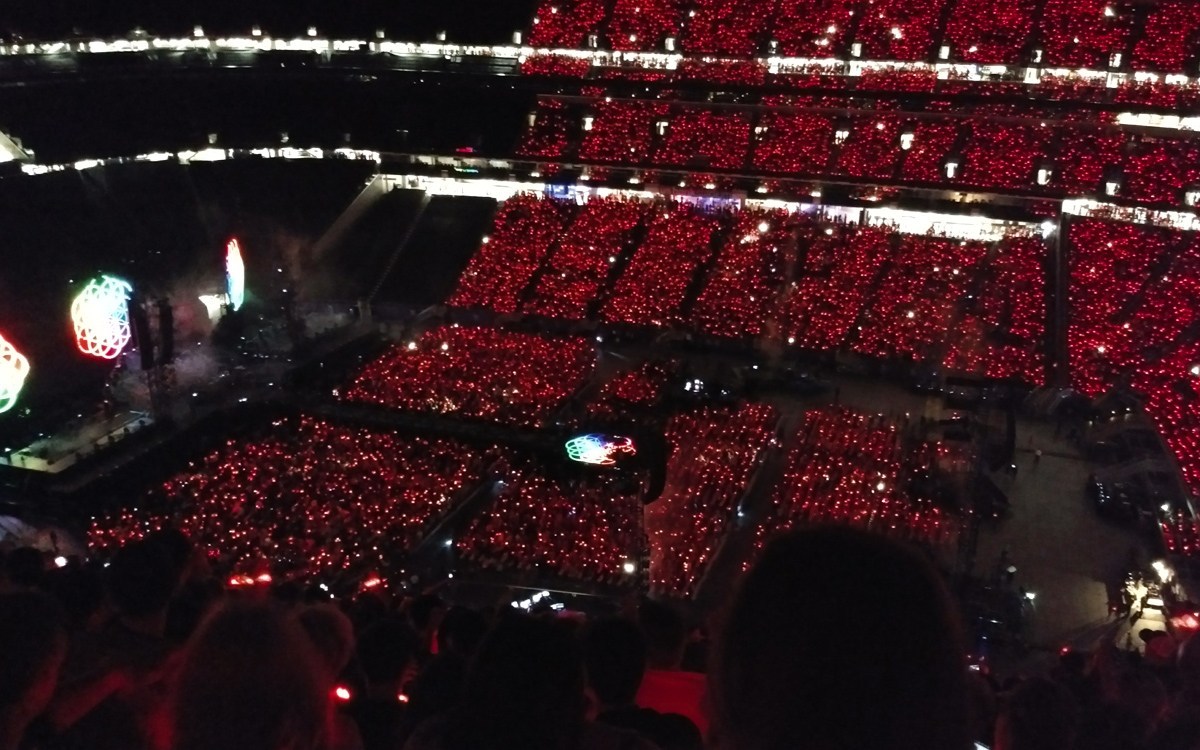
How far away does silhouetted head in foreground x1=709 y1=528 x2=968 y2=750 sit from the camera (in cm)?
153

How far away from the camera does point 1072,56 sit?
27.1m

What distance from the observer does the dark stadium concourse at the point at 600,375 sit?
2.37m

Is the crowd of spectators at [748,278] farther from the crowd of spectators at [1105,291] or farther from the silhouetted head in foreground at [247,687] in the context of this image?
the silhouetted head in foreground at [247,687]

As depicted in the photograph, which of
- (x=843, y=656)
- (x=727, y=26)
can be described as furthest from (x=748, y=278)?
(x=843, y=656)

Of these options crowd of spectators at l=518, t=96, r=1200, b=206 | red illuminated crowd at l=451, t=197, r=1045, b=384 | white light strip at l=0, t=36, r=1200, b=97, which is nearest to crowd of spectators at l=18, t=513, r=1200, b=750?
red illuminated crowd at l=451, t=197, r=1045, b=384

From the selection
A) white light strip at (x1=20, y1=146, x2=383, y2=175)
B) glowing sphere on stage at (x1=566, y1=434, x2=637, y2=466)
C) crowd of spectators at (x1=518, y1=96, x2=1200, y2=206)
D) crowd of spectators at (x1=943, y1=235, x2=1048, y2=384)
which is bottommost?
glowing sphere on stage at (x1=566, y1=434, x2=637, y2=466)

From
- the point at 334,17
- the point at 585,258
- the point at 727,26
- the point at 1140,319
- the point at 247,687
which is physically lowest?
the point at 247,687

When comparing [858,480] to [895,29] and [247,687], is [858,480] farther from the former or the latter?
[895,29]

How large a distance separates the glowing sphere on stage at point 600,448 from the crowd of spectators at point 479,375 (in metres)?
3.34

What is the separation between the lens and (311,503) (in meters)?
13.4

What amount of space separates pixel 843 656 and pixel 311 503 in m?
12.8

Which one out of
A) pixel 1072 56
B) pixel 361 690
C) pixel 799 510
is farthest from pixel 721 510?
pixel 1072 56

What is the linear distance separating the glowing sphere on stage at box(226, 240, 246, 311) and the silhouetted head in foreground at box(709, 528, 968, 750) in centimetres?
1930

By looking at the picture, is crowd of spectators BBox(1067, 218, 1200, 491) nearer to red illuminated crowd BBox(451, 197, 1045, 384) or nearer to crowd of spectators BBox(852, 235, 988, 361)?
red illuminated crowd BBox(451, 197, 1045, 384)
